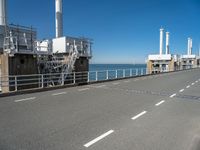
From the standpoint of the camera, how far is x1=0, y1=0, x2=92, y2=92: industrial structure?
1830 cm

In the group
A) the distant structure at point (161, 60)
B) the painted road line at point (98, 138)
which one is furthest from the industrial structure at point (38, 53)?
the distant structure at point (161, 60)

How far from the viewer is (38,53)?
67.9ft

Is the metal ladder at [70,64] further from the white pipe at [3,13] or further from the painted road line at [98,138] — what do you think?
the painted road line at [98,138]

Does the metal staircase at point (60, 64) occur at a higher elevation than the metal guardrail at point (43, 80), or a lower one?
higher

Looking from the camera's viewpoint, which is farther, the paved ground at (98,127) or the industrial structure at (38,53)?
the industrial structure at (38,53)

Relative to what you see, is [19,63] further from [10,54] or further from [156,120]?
[156,120]

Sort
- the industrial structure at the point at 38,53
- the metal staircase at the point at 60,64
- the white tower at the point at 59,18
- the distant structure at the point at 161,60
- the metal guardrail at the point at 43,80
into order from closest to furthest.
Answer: the metal guardrail at the point at 43,80, the industrial structure at the point at 38,53, the metal staircase at the point at 60,64, the white tower at the point at 59,18, the distant structure at the point at 161,60

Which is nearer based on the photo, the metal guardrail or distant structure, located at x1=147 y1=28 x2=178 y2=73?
the metal guardrail

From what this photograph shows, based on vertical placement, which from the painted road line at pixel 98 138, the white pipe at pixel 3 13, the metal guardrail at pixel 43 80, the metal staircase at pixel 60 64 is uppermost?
the white pipe at pixel 3 13

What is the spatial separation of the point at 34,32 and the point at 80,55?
532cm

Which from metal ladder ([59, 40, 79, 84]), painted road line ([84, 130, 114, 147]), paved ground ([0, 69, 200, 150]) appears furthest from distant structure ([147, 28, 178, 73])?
painted road line ([84, 130, 114, 147])

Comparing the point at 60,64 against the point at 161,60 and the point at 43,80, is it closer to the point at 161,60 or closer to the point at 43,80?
the point at 43,80

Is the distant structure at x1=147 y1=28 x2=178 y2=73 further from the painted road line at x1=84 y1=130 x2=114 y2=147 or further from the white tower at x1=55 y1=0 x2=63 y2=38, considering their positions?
the painted road line at x1=84 y1=130 x2=114 y2=147

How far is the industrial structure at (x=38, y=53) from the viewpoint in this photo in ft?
60.0
